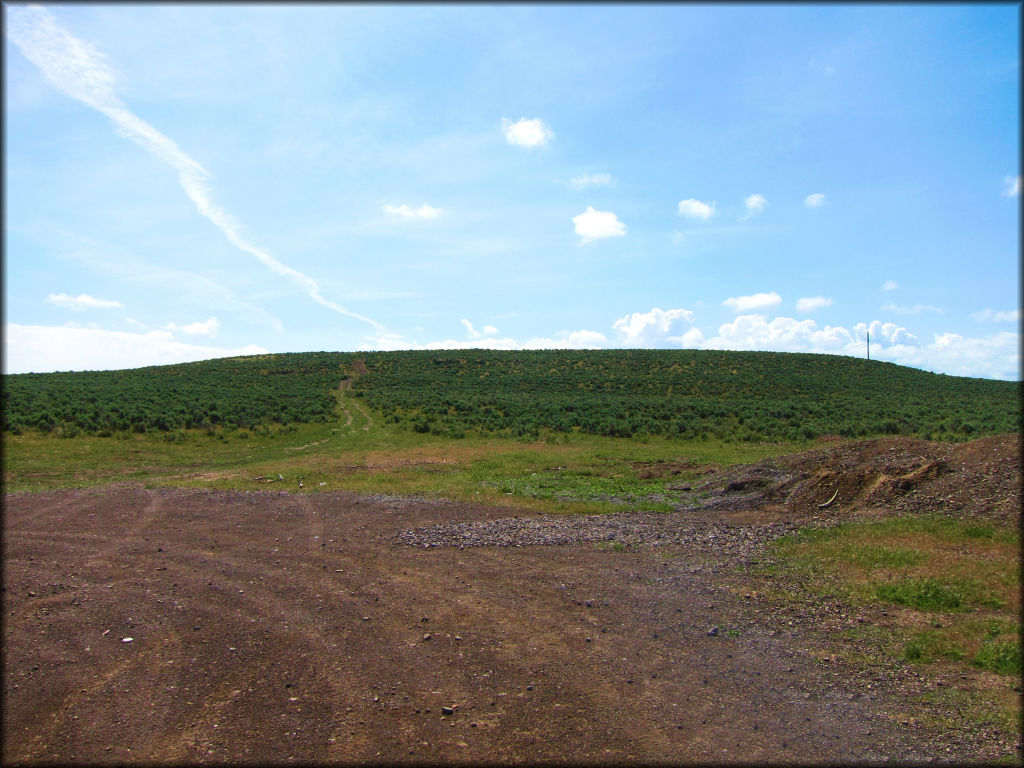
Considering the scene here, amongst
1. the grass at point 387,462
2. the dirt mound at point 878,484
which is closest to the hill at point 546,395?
the grass at point 387,462

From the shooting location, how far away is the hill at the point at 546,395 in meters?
33.6

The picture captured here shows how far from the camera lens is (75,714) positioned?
543 centimetres

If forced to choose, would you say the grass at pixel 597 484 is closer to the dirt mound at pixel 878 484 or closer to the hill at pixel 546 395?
the dirt mound at pixel 878 484

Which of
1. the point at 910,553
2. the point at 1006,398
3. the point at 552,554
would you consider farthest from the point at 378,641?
the point at 1006,398

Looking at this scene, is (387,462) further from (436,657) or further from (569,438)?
(436,657)

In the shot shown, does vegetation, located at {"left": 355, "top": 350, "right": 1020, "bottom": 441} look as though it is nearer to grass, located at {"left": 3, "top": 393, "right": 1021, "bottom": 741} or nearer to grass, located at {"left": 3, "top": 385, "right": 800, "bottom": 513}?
grass, located at {"left": 3, "top": 393, "right": 1021, "bottom": 741}

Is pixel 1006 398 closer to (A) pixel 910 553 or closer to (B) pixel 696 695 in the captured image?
(A) pixel 910 553

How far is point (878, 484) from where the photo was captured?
44.3ft

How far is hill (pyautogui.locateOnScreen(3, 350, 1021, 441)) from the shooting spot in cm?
3359

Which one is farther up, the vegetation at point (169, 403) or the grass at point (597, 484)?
the vegetation at point (169, 403)

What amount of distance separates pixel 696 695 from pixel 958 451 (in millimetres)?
11569

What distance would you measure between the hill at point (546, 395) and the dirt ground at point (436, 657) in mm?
15187

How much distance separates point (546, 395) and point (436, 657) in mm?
46456

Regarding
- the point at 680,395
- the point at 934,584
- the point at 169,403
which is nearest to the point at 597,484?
the point at 934,584
